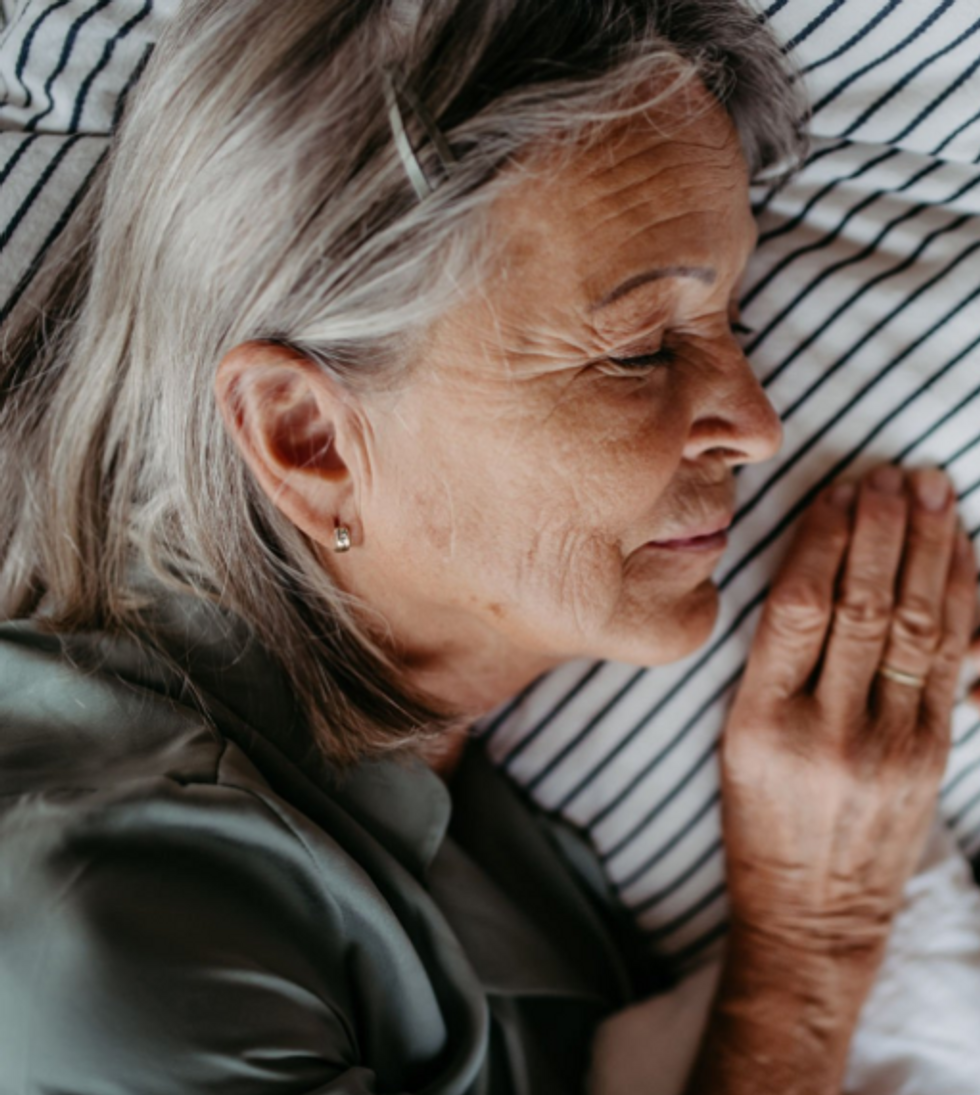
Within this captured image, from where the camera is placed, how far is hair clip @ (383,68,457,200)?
76cm

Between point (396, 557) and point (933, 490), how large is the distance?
57cm

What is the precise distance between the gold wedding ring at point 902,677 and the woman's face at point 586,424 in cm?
23

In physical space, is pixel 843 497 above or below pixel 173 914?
above

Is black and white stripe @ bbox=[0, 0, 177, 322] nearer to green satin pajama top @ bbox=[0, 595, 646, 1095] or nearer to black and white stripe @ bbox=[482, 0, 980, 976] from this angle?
green satin pajama top @ bbox=[0, 595, 646, 1095]

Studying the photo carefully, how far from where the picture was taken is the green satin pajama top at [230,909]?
0.71 metres

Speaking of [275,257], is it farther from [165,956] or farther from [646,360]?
[165,956]

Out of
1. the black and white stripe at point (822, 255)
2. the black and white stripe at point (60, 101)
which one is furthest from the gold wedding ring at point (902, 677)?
the black and white stripe at point (60, 101)

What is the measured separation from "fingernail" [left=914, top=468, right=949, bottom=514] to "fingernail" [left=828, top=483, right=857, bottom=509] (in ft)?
0.22

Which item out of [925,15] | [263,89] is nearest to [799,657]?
[925,15]

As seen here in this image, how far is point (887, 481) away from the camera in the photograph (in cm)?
107

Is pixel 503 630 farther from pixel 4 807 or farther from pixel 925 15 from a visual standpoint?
pixel 925 15

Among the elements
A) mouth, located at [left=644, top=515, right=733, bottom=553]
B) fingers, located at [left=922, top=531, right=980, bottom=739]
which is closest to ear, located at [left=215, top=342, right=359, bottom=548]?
mouth, located at [left=644, top=515, right=733, bottom=553]

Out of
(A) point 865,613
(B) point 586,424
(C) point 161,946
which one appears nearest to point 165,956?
(C) point 161,946

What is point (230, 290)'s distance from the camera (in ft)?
2.71
